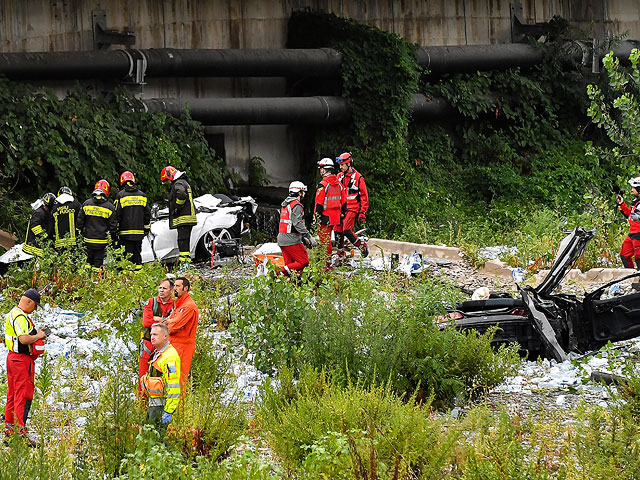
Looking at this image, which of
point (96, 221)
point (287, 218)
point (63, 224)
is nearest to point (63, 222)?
point (63, 224)

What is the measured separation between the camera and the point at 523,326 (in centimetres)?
959

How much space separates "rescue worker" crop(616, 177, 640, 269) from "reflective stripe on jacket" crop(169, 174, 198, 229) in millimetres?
5764

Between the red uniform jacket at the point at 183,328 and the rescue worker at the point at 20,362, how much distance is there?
3.25ft

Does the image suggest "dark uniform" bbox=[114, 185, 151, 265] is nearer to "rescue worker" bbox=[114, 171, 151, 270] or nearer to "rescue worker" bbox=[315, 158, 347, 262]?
"rescue worker" bbox=[114, 171, 151, 270]

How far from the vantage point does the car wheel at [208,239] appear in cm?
1551

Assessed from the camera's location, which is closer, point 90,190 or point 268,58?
point 90,190

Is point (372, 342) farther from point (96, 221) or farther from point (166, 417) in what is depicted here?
point (96, 221)

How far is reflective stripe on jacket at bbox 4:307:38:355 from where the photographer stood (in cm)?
785

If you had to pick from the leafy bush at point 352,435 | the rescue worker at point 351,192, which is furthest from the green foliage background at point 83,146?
the leafy bush at point 352,435

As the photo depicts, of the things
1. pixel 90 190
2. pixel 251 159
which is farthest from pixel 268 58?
pixel 90 190

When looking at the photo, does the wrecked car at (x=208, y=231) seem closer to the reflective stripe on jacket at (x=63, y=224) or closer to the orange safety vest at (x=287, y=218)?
the reflective stripe on jacket at (x=63, y=224)

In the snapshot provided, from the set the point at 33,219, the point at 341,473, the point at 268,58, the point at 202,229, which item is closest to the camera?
the point at 341,473

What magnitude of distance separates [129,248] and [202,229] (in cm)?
153

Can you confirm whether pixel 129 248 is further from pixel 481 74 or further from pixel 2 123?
pixel 481 74
